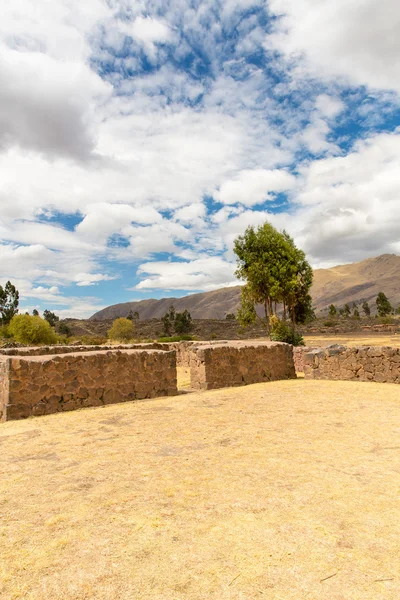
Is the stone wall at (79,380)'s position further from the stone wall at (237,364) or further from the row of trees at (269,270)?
the row of trees at (269,270)

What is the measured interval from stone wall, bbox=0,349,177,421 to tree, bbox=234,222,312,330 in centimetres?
1630

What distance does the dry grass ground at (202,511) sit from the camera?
8.89ft

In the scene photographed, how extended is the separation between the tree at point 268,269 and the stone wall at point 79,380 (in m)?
16.3

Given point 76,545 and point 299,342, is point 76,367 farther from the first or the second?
Result: point 299,342

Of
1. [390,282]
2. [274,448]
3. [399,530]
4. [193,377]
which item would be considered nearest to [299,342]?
[193,377]

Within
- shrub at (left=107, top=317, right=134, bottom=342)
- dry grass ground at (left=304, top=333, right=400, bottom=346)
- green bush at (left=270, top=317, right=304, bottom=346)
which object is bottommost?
dry grass ground at (left=304, top=333, right=400, bottom=346)

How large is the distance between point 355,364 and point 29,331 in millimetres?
26896

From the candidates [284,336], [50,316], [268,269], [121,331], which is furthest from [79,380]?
[50,316]

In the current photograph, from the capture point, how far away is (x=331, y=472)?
474cm

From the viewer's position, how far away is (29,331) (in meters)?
32.1

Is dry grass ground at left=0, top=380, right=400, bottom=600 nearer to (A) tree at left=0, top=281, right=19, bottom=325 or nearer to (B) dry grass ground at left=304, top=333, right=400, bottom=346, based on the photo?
(B) dry grass ground at left=304, top=333, right=400, bottom=346

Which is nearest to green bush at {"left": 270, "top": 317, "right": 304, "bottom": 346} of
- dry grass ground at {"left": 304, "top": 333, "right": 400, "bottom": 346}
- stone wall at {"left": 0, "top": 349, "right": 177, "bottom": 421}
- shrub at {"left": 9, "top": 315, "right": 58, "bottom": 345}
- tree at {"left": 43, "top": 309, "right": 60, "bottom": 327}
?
dry grass ground at {"left": 304, "top": 333, "right": 400, "bottom": 346}

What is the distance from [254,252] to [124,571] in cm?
2549

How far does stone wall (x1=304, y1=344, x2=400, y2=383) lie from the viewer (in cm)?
1224
